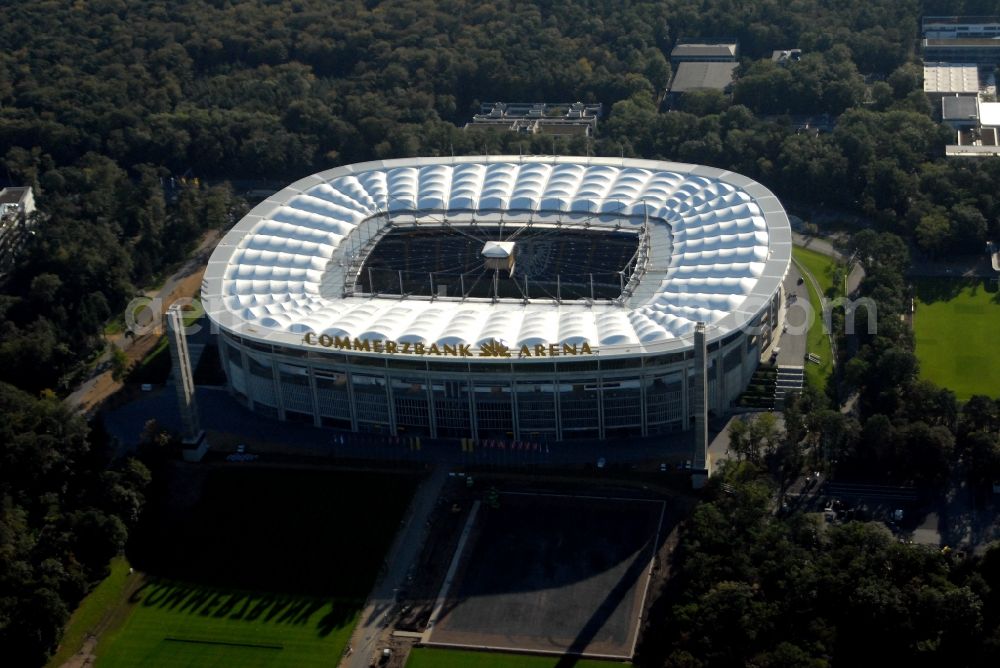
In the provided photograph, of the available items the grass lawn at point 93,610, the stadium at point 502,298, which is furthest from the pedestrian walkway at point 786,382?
the grass lawn at point 93,610

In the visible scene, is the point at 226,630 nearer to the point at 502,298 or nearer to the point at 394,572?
the point at 394,572

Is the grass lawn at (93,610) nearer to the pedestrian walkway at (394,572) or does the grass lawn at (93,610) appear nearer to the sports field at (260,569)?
the sports field at (260,569)

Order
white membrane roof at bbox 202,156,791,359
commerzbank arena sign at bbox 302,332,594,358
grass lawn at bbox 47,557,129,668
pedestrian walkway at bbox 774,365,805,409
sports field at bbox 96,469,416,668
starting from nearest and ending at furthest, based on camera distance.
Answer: sports field at bbox 96,469,416,668
grass lawn at bbox 47,557,129,668
commerzbank arena sign at bbox 302,332,594,358
white membrane roof at bbox 202,156,791,359
pedestrian walkway at bbox 774,365,805,409

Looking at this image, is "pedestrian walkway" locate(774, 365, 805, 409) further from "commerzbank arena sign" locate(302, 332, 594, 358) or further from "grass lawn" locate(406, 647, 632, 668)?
"grass lawn" locate(406, 647, 632, 668)

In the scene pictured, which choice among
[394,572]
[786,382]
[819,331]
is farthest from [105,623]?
[819,331]

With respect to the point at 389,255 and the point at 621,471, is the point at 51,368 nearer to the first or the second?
the point at 389,255

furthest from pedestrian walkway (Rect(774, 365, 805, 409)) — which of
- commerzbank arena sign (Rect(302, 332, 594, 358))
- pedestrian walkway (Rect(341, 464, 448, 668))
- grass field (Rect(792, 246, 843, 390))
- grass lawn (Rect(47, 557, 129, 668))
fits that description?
grass lawn (Rect(47, 557, 129, 668))
